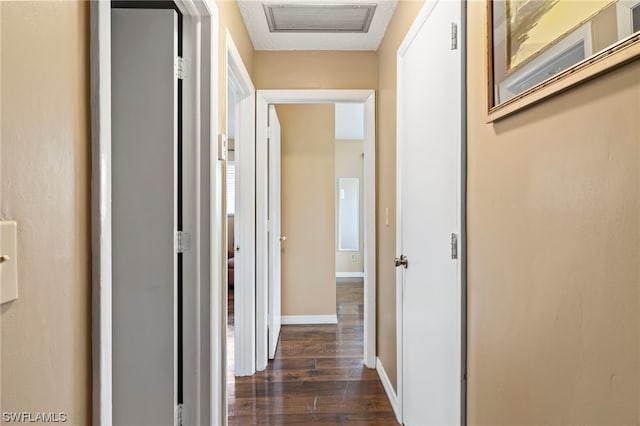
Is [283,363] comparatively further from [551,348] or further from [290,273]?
[551,348]

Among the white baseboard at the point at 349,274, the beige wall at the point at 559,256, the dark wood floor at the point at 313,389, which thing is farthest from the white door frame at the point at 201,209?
the white baseboard at the point at 349,274

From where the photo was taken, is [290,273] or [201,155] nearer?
[201,155]

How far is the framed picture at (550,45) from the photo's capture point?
625mm

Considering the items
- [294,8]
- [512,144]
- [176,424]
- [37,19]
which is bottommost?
[176,424]

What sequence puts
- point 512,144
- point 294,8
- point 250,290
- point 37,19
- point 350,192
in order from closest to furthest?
1. point 37,19
2. point 512,144
3. point 294,8
4. point 250,290
5. point 350,192

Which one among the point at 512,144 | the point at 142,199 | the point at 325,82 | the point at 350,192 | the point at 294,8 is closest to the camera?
the point at 512,144

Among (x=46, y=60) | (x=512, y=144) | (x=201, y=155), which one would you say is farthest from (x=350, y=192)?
(x=46, y=60)

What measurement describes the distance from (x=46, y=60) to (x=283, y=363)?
2.68 metres

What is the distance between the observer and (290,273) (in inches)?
149

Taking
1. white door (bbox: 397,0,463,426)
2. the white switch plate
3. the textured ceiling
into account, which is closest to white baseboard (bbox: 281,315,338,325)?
white door (bbox: 397,0,463,426)

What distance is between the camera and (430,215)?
1589 millimetres

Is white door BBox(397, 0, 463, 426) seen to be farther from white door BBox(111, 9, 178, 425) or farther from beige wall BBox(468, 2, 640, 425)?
white door BBox(111, 9, 178, 425)

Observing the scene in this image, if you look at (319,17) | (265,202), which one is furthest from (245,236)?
(319,17)

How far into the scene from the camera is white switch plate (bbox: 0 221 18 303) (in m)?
0.52
